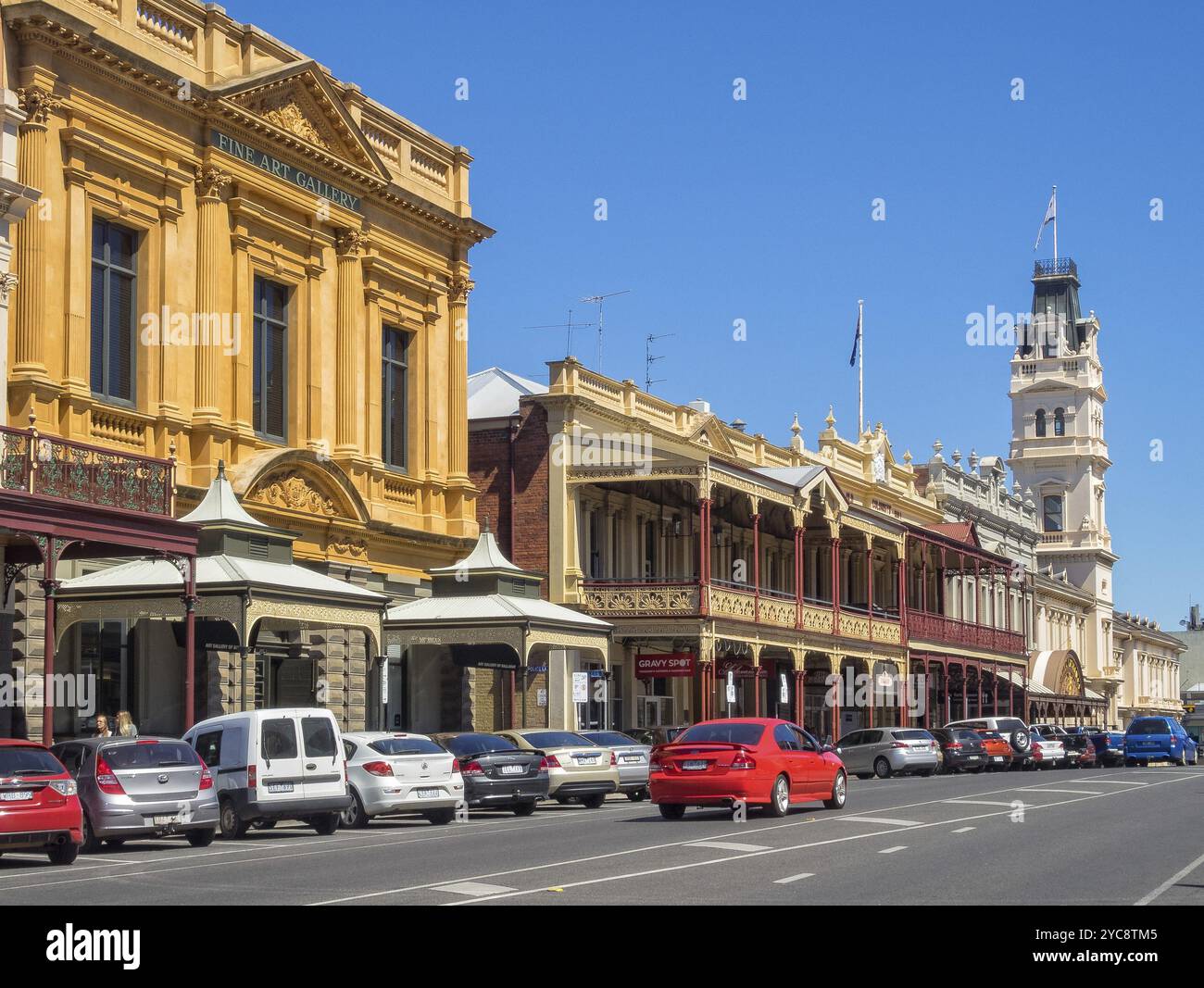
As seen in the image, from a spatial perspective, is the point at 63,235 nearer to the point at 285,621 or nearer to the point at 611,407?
the point at 285,621

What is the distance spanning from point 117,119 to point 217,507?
637 centimetres

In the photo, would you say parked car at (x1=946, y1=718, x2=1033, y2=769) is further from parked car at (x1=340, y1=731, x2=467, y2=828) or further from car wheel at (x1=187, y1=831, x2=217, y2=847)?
car wheel at (x1=187, y1=831, x2=217, y2=847)

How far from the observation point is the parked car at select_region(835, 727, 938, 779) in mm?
43719

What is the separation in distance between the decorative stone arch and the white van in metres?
7.74

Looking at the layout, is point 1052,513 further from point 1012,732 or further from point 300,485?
point 300,485

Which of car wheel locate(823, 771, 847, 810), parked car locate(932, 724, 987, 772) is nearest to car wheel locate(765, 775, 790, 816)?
car wheel locate(823, 771, 847, 810)

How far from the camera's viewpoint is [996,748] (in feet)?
160

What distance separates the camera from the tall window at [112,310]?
2850cm

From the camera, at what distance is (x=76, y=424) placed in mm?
27266

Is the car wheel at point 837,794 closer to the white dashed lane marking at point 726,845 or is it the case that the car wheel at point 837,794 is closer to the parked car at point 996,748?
the white dashed lane marking at point 726,845

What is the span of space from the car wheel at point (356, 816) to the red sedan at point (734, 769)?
398 cm

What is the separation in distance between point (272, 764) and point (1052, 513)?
95849 millimetres

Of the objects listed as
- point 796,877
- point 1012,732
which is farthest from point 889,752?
point 796,877

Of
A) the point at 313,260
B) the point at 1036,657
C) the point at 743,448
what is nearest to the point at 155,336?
the point at 313,260
